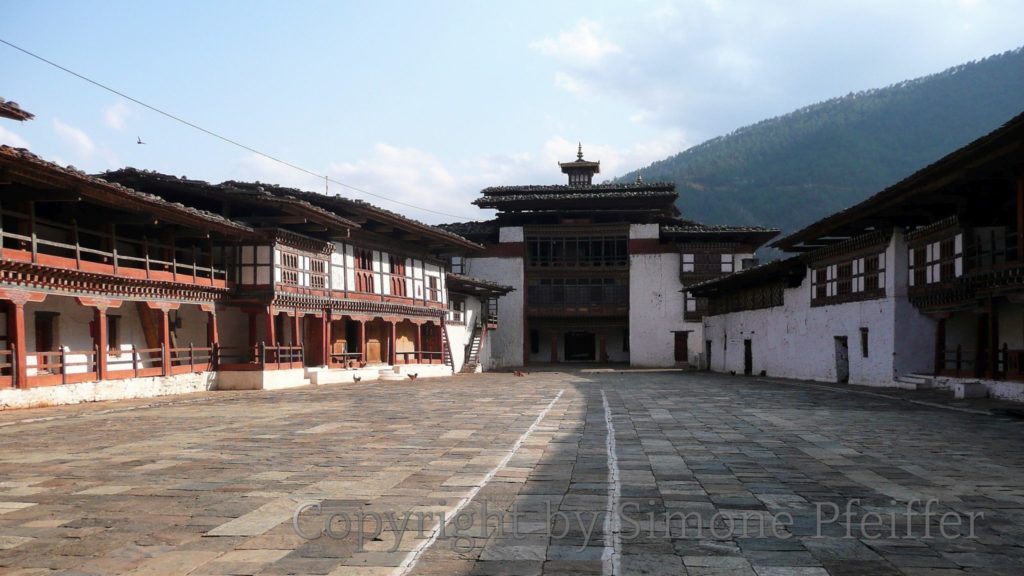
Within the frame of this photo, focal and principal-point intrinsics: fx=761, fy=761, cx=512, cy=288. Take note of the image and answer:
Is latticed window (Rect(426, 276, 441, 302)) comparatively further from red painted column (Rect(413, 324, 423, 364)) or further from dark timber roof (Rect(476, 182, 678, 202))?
A: dark timber roof (Rect(476, 182, 678, 202))

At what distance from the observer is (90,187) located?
750 inches

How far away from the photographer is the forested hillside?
→ 10675 cm

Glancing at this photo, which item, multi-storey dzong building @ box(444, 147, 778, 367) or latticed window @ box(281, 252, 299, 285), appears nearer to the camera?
latticed window @ box(281, 252, 299, 285)

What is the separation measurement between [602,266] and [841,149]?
8331 cm

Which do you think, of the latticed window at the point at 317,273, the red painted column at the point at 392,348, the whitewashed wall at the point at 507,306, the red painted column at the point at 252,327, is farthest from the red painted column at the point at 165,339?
the whitewashed wall at the point at 507,306

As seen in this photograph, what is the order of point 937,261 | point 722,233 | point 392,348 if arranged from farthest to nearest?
point 722,233, point 392,348, point 937,261

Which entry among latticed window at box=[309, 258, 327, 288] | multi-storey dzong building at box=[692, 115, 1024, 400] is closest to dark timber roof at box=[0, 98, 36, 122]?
latticed window at box=[309, 258, 327, 288]

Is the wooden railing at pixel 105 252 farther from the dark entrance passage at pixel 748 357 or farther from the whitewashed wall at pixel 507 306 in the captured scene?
the whitewashed wall at pixel 507 306

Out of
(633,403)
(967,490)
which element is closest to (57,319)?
(633,403)

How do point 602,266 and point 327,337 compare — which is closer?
point 327,337

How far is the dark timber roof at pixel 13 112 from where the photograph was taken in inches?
666

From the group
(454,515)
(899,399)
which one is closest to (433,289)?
(899,399)

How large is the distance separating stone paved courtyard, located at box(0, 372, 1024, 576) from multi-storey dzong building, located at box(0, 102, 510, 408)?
5.52m

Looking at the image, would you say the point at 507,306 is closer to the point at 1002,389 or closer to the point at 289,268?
the point at 289,268
